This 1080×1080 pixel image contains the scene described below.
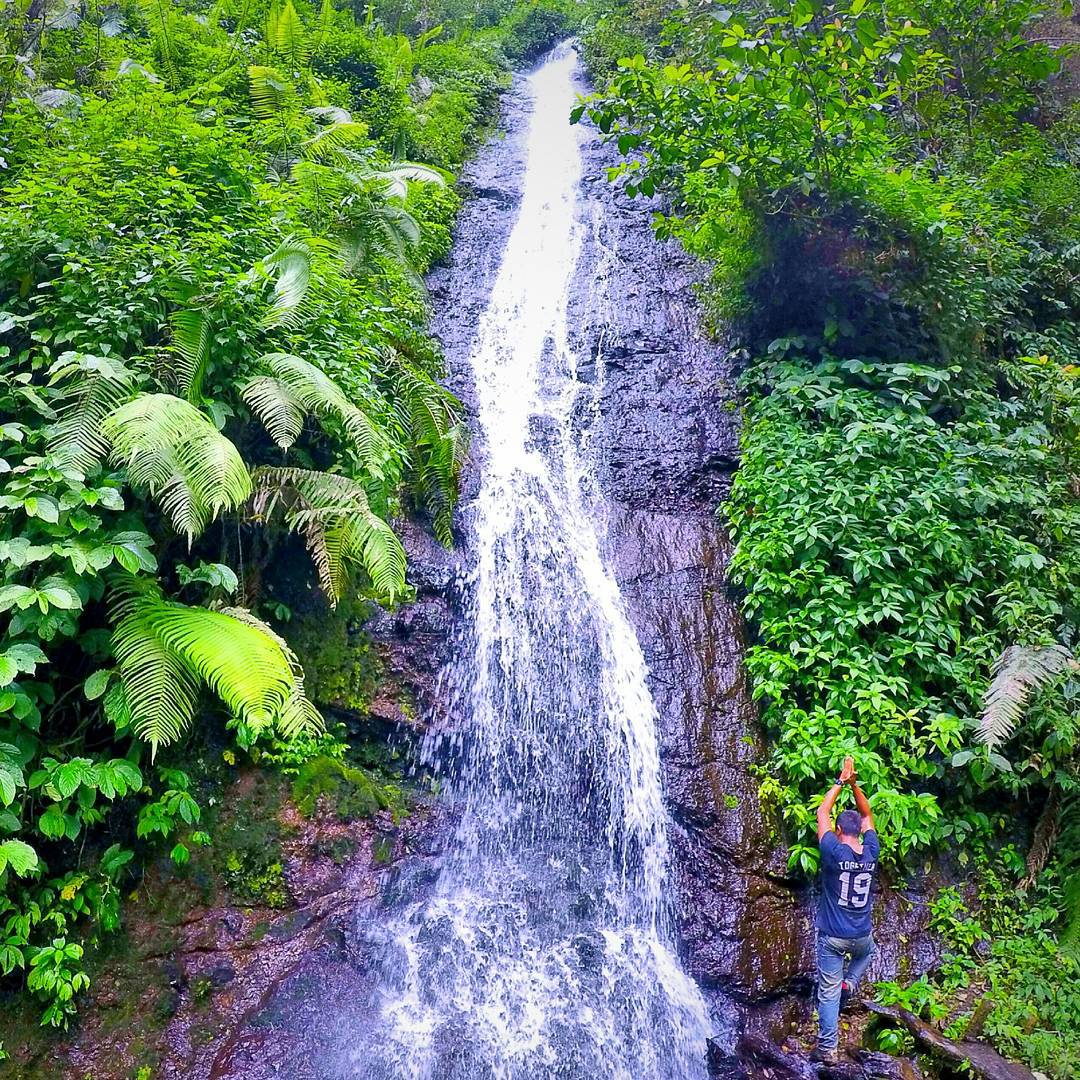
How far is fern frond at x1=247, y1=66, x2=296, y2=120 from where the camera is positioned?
799cm

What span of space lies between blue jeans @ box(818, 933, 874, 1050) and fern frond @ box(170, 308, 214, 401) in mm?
4961

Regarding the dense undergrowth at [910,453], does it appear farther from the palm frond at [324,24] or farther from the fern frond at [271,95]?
the palm frond at [324,24]

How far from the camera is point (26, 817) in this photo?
386 centimetres

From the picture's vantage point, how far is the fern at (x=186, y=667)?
3.65 meters

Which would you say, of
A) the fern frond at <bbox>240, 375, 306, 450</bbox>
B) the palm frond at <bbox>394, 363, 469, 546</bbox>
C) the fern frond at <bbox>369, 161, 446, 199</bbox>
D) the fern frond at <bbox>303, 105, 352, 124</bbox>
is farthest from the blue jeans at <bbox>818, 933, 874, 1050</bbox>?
the fern frond at <bbox>303, 105, 352, 124</bbox>

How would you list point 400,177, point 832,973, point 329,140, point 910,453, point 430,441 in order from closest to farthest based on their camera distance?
point 832,973
point 910,453
point 430,441
point 329,140
point 400,177

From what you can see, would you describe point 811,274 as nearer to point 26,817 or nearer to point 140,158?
point 140,158

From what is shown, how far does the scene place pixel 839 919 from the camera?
406 cm

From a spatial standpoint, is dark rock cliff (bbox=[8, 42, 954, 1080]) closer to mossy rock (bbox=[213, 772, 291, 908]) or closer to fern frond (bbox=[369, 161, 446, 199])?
mossy rock (bbox=[213, 772, 291, 908])

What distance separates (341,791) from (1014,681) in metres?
4.61

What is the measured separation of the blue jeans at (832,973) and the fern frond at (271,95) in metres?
9.34

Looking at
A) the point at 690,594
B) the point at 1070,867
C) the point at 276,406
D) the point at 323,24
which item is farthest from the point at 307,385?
the point at 323,24

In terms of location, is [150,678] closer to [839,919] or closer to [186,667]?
[186,667]

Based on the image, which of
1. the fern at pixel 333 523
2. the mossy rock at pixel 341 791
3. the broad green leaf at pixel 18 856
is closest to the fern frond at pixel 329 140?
the fern at pixel 333 523
